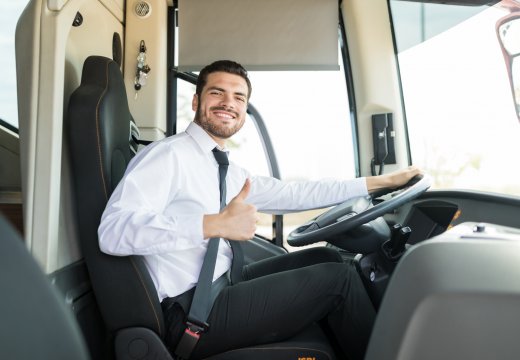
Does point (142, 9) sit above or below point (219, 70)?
above

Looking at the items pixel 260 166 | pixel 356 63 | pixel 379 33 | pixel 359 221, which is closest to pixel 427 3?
pixel 379 33

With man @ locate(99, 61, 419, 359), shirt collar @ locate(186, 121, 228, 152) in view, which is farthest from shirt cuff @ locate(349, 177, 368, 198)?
shirt collar @ locate(186, 121, 228, 152)

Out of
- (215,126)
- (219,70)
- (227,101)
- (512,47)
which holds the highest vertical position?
(512,47)

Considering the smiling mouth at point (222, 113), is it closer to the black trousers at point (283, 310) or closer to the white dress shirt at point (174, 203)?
the white dress shirt at point (174, 203)

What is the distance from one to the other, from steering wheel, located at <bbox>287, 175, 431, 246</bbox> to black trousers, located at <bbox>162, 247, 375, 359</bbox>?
11cm

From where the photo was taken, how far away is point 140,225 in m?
1.20

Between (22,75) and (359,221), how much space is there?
107 cm

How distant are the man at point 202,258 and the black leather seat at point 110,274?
0.05 meters

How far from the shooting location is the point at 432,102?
7.77ft

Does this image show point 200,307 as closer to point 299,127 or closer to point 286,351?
point 286,351

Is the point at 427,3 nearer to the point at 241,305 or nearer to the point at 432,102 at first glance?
the point at 432,102

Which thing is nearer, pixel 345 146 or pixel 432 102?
pixel 432 102

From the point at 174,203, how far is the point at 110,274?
328 millimetres

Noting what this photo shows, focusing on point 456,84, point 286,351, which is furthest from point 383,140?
point 286,351
